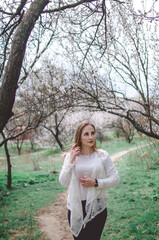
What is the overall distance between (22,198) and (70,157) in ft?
17.9

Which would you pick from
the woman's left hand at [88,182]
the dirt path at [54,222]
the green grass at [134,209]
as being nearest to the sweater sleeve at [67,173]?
the woman's left hand at [88,182]

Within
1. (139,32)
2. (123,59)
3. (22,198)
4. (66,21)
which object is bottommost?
(22,198)

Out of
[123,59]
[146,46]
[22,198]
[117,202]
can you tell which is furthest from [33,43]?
[117,202]

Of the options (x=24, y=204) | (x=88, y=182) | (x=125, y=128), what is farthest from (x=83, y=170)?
(x=125, y=128)

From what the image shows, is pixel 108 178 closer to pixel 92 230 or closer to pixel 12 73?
pixel 92 230

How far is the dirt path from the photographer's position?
13.9 ft

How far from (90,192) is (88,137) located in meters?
0.64

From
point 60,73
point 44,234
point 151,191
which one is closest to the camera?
point 44,234

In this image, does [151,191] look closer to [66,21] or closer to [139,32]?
[139,32]

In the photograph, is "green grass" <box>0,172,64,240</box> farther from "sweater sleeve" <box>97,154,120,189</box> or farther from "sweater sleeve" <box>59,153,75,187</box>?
"sweater sleeve" <box>97,154,120,189</box>

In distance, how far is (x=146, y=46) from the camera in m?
4.50

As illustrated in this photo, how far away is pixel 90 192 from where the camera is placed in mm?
2352

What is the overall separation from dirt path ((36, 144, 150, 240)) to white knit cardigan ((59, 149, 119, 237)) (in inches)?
84.0

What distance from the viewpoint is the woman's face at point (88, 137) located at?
2.53 m
